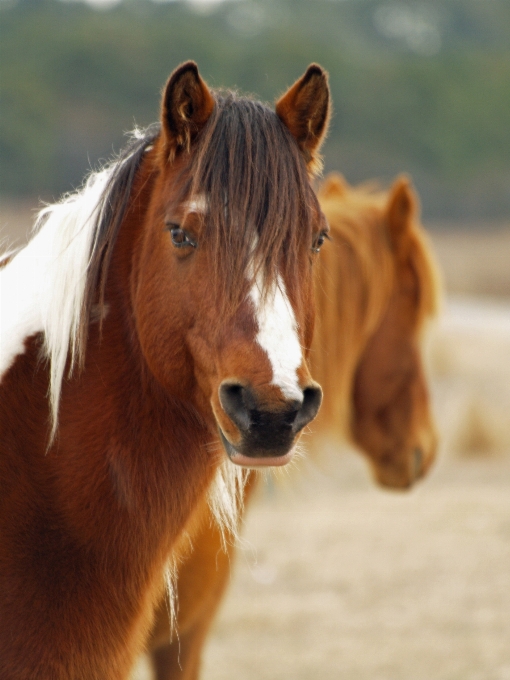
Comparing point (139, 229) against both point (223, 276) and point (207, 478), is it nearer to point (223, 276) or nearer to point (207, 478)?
point (223, 276)

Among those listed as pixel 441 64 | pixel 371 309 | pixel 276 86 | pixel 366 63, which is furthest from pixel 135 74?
pixel 371 309

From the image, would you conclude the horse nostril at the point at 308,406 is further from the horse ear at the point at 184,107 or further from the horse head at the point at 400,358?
the horse head at the point at 400,358

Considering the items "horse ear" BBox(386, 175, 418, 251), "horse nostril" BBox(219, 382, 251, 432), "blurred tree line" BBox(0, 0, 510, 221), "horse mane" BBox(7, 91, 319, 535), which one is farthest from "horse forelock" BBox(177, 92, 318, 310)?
"blurred tree line" BBox(0, 0, 510, 221)

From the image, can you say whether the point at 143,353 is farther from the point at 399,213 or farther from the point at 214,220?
the point at 399,213

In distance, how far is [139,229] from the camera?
193 centimetres

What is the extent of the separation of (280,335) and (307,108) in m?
0.65

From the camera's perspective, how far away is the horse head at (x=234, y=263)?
5.25 feet

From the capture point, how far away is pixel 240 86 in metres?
24.6

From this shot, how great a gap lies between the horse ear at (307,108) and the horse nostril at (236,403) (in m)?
0.69

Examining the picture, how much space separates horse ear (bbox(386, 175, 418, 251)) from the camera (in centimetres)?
356

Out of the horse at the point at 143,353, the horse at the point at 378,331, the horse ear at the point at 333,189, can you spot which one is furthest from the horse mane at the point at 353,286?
the horse at the point at 143,353

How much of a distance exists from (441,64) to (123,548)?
30709 mm

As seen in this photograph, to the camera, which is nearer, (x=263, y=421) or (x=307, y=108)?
(x=263, y=421)

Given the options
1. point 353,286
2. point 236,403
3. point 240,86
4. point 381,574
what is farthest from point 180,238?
point 240,86
